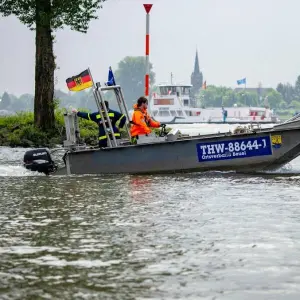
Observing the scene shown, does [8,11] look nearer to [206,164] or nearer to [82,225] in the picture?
[206,164]

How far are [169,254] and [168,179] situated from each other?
909 centimetres

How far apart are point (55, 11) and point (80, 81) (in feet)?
50.8

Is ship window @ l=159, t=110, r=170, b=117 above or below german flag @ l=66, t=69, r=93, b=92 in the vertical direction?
below

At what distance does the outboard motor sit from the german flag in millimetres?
1810

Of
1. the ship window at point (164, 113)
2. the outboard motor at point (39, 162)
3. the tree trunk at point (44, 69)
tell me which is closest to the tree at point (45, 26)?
the tree trunk at point (44, 69)

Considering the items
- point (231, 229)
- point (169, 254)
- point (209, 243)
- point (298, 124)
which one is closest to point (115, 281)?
point (169, 254)

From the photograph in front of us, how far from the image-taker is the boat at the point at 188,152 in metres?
18.9

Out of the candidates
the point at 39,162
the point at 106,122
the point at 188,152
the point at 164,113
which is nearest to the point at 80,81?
the point at 106,122

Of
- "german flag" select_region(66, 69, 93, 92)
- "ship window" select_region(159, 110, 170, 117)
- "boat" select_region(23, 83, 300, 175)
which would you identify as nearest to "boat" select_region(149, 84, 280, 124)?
"ship window" select_region(159, 110, 170, 117)

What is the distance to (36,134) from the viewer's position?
3362cm

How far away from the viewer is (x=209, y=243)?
9781 mm

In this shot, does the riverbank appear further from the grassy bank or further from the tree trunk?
the tree trunk

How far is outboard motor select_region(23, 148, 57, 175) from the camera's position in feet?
64.6

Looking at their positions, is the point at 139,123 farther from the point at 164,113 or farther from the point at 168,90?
the point at 168,90
